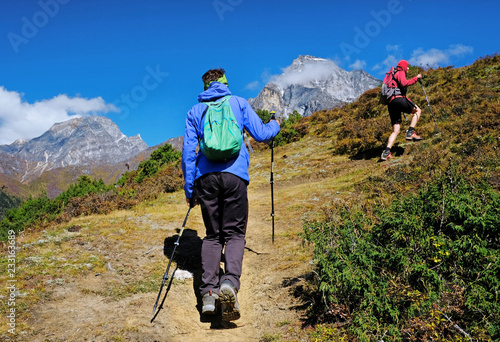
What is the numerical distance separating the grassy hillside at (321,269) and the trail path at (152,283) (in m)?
0.02

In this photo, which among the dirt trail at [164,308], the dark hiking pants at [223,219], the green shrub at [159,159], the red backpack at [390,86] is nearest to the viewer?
the dirt trail at [164,308]

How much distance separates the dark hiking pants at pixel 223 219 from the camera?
161 inches

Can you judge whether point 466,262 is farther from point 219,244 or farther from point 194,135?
point 194,135

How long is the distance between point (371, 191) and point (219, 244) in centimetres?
439

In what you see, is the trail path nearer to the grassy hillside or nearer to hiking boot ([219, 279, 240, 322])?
the grassy hillside

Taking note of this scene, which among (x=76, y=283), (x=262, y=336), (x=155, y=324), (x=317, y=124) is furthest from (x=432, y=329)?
(x=317, y=124)

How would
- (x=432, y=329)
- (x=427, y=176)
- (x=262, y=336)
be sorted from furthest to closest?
(x=427, y=176) → (x=262, y=336) → (x=432, y=329)

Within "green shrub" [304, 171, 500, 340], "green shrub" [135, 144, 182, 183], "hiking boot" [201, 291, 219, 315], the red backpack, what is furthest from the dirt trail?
"green shrub" [135, 144, 182, 183]

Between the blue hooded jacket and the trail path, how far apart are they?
1700 mm

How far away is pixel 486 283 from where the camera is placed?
2.62 m

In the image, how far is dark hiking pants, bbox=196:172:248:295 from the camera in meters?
4.10

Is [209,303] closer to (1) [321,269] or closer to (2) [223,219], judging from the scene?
(2) [223,219]

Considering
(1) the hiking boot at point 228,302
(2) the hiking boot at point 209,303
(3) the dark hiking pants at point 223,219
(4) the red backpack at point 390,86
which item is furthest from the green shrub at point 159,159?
(1) the hiking boot at point 228,302

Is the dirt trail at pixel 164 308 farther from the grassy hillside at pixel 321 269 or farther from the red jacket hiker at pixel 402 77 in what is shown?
the red jacket hiker at pixel 402 77
